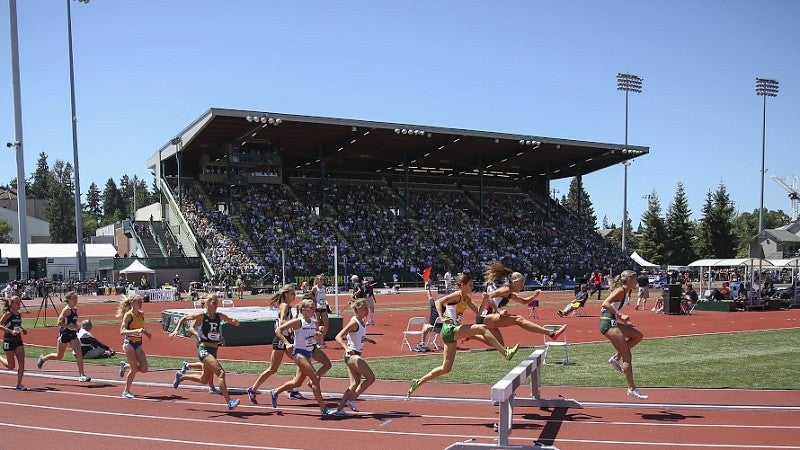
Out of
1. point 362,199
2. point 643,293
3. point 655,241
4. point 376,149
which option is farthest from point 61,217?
point 643,293

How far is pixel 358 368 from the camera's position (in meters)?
10.0

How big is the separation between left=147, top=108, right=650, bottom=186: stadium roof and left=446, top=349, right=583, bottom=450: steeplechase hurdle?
35.6 meters

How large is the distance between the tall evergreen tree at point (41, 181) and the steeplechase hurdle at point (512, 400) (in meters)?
133

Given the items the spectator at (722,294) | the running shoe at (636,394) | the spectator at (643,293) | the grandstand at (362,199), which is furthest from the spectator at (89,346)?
the grandstand at (362,199)

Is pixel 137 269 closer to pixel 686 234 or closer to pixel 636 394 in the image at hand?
pixel 636 394

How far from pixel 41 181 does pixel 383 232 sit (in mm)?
111545

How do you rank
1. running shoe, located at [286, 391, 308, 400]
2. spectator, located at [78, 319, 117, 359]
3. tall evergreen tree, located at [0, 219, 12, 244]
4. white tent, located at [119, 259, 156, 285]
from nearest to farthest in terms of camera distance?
running shoe, located at [286, 391, 308, 400] → spectator, located at [78, 319, 117, 359] → white tent, located at [119, 259, 156, 285] → tall evergreen tree, located at [0, 219, 12, 244]

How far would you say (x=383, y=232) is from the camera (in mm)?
54375

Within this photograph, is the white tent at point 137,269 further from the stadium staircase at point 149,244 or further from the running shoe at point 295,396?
the running shoe at point 295,396

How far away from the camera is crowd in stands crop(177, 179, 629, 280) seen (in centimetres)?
4826

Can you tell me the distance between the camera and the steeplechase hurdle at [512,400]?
7320mm

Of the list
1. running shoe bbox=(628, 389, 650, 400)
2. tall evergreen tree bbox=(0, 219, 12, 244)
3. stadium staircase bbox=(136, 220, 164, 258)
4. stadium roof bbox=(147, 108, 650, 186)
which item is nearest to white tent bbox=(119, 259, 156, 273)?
stadium staircase bbox=(136, 220, 164, 258)

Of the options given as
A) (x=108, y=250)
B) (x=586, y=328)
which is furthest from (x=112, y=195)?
(x=586, y=328)

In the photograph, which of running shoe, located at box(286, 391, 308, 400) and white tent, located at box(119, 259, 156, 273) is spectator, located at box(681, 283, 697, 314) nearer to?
running shoe, located at box(286, 391, 308, 400)
